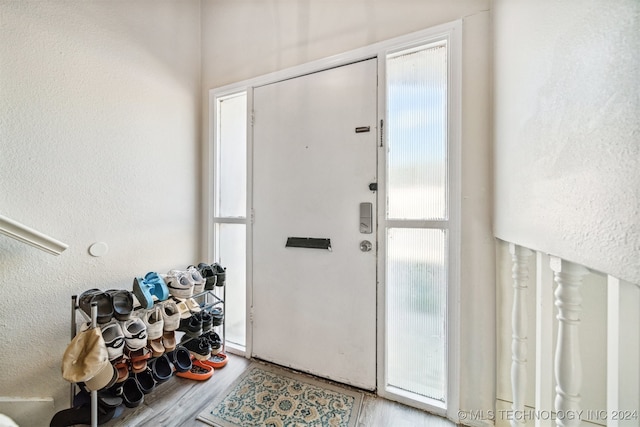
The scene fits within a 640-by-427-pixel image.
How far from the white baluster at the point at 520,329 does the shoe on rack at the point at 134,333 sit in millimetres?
1792

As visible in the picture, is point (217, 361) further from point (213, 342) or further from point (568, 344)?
point (568, 344)

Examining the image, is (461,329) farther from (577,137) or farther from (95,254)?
(95,254)

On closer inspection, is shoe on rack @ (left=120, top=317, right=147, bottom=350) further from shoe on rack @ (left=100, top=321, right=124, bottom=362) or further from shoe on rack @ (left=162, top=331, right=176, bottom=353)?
shoe on rack @ (left=162, top=331, right=176, bottom=353)

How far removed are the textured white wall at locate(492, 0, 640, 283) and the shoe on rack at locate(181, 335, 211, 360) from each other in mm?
1932

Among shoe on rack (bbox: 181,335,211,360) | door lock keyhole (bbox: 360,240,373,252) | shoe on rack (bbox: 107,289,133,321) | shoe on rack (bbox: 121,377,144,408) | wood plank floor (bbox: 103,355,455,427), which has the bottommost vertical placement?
wood plank floor (bbox: 103,355,455,427)

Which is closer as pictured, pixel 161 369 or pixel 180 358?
pixel 161 369

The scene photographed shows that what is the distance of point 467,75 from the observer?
4.28 feet

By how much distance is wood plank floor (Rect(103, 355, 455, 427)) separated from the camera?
1.31 meters

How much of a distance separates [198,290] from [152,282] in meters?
0.28

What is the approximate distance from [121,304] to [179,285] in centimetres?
28

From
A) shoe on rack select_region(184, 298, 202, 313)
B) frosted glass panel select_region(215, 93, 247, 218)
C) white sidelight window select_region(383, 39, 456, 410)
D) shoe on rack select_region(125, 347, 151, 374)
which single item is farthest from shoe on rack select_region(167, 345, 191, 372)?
white sidelight window select_region(383, 39, 456, 410)

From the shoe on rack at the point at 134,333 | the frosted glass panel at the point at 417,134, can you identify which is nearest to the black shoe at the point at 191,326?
the shoe on rack at the point at 134,333

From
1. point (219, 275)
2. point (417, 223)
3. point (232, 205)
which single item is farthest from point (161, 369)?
point (417, 223)

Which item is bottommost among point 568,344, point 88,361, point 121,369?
point 121,369
